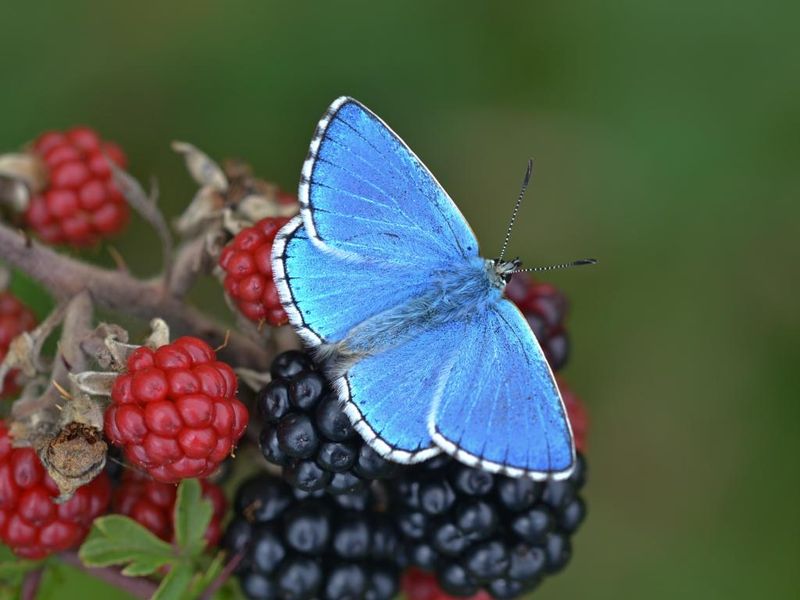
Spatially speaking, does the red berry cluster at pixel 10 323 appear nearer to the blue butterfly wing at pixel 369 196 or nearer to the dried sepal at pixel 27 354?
the dried sepal at pixel 27 354

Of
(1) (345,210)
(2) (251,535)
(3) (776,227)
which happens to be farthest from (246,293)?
(3) (776,227)

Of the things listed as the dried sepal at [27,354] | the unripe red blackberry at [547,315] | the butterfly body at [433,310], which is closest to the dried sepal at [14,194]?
the dried sepal at [27,354]

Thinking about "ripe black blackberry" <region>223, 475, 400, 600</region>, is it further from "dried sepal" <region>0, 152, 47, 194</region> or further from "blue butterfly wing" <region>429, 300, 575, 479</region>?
"dried sepal" <region>0, 152, 47, 194</region>

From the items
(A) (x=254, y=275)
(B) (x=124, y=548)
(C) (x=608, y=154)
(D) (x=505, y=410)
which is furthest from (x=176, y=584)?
(C) (x=608, y=154)

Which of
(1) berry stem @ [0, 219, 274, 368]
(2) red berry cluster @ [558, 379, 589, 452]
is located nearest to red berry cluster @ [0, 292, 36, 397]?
(1) berry stem @ [0, 219, 274, 368]

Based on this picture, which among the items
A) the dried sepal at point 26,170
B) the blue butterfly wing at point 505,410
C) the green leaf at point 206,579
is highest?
the blue butterfly wing at point 505,410
